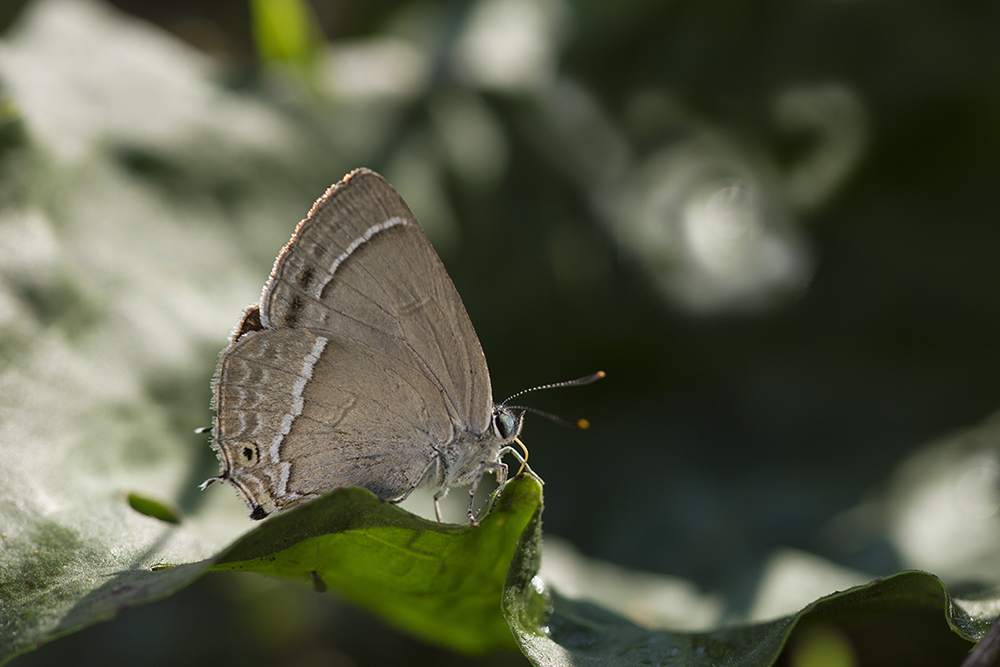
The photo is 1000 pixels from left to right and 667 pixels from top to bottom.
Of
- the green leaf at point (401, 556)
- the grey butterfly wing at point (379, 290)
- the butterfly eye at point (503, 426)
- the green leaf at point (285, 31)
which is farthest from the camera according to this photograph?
the green leaf at point (285, 31)

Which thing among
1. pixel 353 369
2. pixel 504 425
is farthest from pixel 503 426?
pixel 353 369

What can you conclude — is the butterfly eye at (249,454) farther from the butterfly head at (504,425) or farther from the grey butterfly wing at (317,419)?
the butterfly head at (504,425)

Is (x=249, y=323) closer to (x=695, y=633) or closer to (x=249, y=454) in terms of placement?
(x=249, y=454)

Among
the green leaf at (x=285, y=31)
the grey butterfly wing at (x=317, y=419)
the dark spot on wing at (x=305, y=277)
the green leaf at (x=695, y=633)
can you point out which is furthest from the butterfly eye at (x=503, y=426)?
the green leaf at (x=285, y=31)

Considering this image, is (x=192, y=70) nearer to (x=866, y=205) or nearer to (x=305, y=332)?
(x=305, y=332)

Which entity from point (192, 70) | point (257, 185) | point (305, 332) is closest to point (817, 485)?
point (305, 332)
